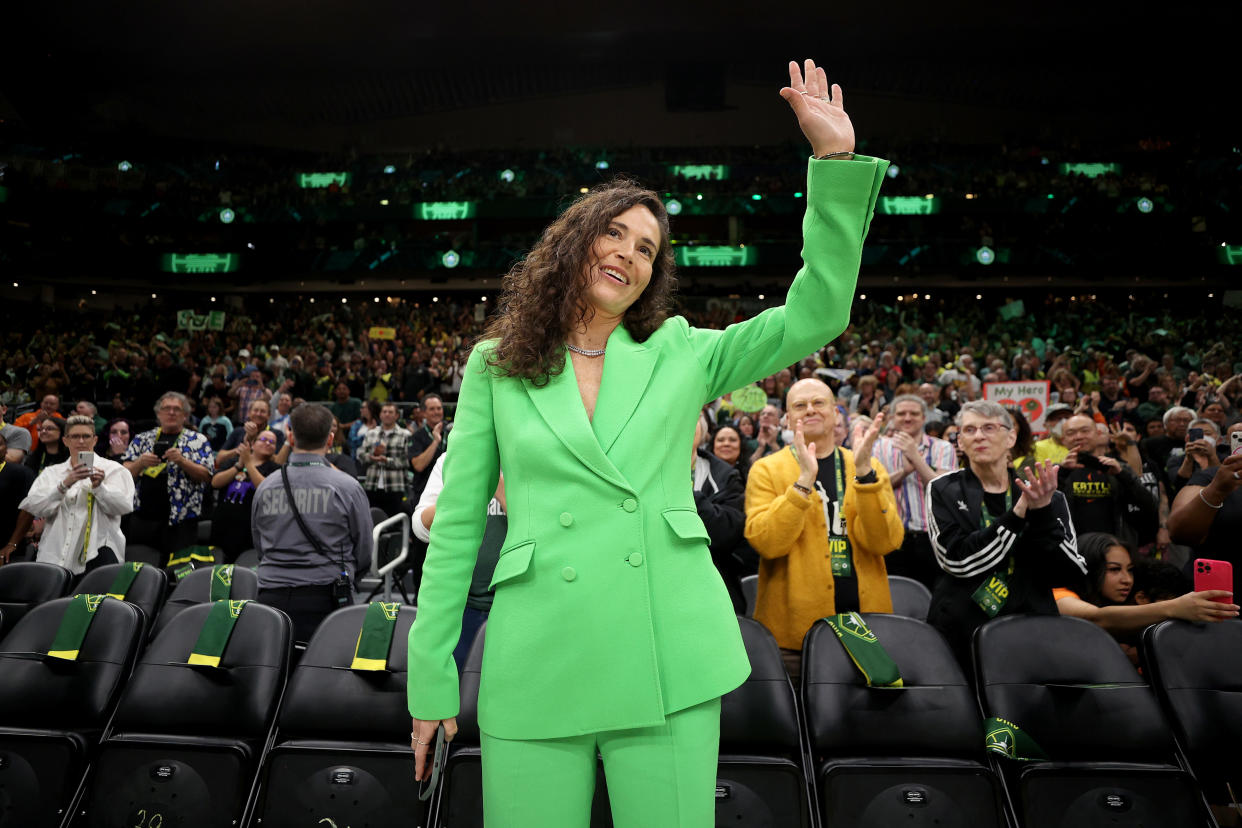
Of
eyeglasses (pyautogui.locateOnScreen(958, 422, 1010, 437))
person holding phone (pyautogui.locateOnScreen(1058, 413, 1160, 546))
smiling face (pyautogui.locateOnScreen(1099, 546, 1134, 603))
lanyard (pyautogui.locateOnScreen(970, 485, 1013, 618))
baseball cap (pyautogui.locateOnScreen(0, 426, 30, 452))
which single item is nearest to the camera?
lanyard (pyautogui.locateOnScreen(970, 485, 1013, 618))

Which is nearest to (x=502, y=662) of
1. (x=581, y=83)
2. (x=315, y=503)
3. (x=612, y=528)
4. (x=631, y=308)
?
(x=612, y=528)

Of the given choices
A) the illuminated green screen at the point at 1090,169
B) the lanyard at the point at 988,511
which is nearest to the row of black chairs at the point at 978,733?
the lanyard at the point at 988,511

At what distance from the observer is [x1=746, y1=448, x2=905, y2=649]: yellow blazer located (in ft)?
9.77

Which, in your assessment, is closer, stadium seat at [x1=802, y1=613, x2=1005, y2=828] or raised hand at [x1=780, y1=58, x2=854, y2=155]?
raised hand at [x1=780, y1=58, x2=854, y2=155]

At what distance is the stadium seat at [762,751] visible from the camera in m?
2.47

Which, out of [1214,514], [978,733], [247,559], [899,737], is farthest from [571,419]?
[247,559]

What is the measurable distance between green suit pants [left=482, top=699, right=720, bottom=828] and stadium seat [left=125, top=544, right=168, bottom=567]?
4728 mm

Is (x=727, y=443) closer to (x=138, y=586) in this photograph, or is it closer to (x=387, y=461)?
(x=138, y=586)

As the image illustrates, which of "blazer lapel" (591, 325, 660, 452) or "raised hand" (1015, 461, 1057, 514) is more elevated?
"blazer lapel" (591, 325, 660, 452)

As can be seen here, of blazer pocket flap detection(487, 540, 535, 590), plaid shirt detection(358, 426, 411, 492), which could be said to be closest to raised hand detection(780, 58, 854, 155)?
blazer pocket flap detection(487, 540, 535, 590)

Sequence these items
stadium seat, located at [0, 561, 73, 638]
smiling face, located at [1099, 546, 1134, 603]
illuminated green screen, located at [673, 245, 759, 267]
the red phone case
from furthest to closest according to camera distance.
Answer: illuminated green screen, located at [673, 245, 759, 267], stadium seat, located at [0, 561, 73, 638], smiling face, located at [1099, 546, 1134, 603], the red phone case

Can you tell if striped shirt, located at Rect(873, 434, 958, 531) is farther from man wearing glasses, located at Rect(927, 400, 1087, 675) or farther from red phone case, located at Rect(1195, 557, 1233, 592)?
red phone case, located at Rect(1195, 557, 1233, 592)

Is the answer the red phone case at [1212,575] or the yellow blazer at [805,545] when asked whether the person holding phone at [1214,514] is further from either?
the yellow blazer at [805,545]

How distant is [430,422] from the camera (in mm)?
7328
